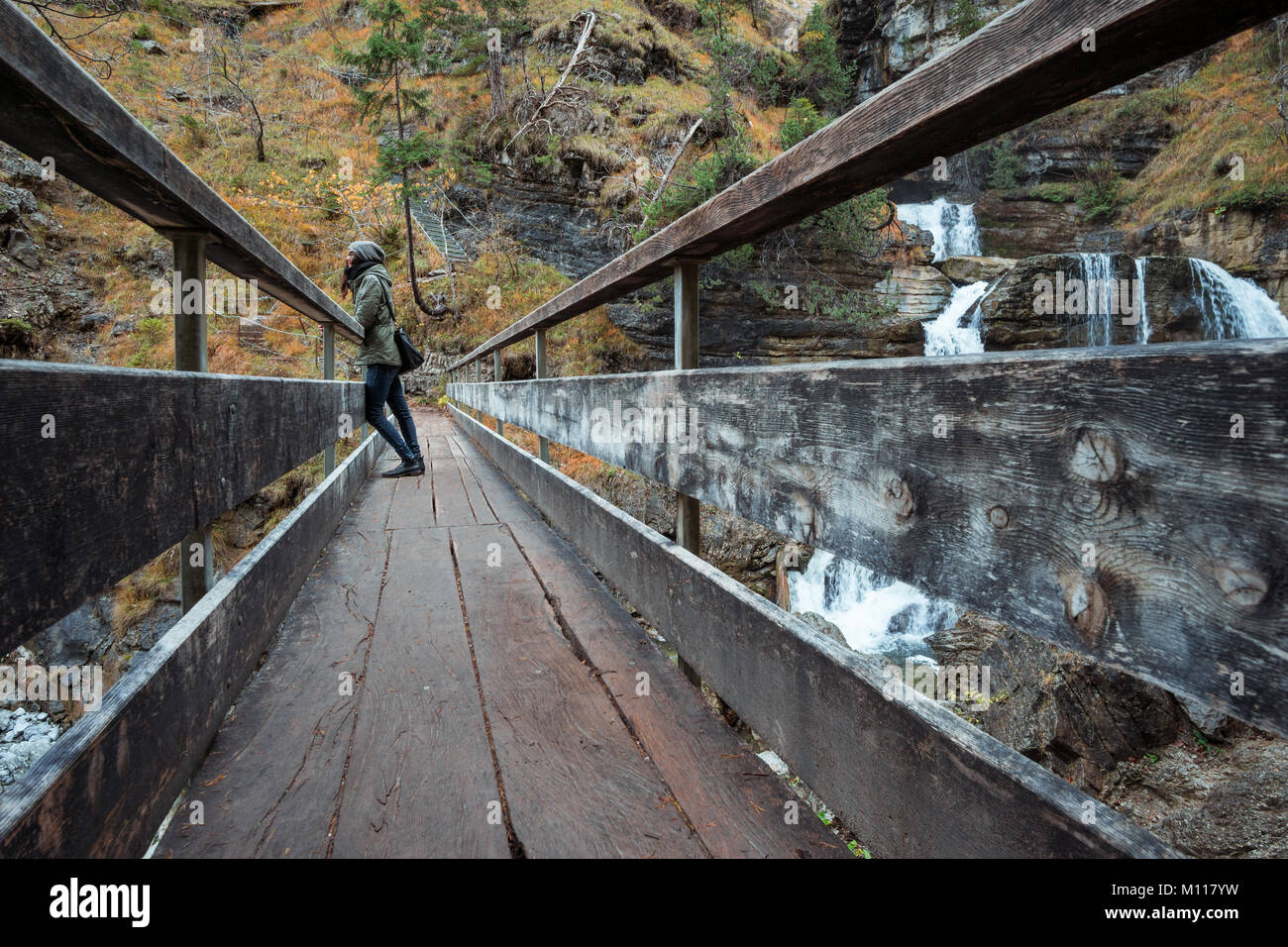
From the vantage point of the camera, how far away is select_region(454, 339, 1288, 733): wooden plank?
0.51m

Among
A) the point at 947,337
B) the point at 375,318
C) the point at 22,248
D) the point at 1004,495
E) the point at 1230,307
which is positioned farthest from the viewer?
the point at 947,337

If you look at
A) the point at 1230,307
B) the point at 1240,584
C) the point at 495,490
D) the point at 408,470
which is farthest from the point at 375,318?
the point at 1230,307

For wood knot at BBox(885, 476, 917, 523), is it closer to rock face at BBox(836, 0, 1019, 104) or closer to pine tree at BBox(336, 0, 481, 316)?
pine tree at BBox(336, 0, 481, 316)

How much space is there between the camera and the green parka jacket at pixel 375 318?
5.11 meters

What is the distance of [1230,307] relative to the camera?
13438 mm

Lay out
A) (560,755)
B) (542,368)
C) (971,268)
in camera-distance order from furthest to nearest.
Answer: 1. (971,268)
2. (542,368)
3. (560,755)

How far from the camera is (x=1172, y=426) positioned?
0.56 meters

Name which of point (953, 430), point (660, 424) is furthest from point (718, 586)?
point (953, 430)

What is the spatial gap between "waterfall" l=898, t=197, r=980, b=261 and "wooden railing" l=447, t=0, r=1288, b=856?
2027 centimetres

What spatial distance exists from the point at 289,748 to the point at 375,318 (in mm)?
4470

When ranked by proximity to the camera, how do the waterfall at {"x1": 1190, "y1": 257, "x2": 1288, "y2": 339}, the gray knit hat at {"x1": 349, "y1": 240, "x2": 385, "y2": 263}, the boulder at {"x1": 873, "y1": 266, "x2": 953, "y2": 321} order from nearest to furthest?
the gray knit hat at {"x1": 349, "y1": 240, "x2": 385, "y2": 263}
the waterfall at {"x1": 1190, "y1": 257, "x2": 1288, "y2": 339}
the boulder at {"x1": 873, "y1": 266, "x2": 953, "y2": 321}

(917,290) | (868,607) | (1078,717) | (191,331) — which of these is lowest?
(868,607)
